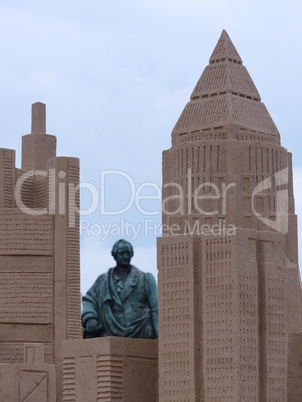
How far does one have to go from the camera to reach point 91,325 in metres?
39.7

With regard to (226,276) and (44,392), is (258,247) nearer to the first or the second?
(226,276)

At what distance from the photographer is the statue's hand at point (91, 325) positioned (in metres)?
39.7

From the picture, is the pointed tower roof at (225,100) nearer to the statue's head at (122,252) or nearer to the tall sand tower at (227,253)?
the tall sand tower at (227,253)

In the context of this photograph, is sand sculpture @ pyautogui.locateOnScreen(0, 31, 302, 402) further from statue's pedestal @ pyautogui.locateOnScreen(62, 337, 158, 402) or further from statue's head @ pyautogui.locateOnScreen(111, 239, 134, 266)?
statue's head @ pyautogui.locateOnScreen(111, 239, 134, 266)

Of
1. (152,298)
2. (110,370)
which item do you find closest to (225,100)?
(152,298)

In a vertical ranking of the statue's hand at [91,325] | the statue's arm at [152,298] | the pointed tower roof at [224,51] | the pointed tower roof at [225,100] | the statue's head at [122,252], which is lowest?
the statue's hand at [91,325]

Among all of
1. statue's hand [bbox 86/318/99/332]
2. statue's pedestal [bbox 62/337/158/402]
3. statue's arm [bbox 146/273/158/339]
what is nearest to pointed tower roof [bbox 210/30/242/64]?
statue's arm [bbox 146/273/158/339]

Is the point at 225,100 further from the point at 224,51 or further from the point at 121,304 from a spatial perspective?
the point at 121,304

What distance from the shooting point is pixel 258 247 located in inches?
1455

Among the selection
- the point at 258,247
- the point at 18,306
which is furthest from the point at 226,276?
the point at 18,306

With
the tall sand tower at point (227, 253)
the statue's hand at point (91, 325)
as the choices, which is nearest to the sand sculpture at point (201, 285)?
the tall sand tower at point (227, 253)

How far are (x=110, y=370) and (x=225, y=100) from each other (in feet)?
20.5

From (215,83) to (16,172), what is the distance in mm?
6620

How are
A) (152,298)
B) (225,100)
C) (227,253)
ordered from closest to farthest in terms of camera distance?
1. (227,253)
2. (225,100)
3. (152,298)
